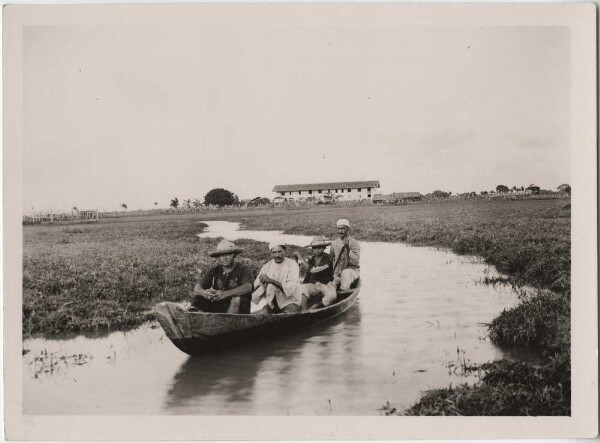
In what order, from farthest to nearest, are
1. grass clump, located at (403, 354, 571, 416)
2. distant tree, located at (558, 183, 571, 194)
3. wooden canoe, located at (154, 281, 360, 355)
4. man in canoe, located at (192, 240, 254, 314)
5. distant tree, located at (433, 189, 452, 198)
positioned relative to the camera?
distant tree, located at (433, 189, 452, 198) < distant tree, located at (558, 183, 571, 194) < man in canoe, located at (192, 240, 254, 314) < wooden canoe, located at (154, 281, 360, 355) < grass clump, located at (403, 354, 571, 416)

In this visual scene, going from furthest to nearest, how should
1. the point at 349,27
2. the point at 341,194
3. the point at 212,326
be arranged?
the point at 341,194, the point at 349,27, the point at 212,326

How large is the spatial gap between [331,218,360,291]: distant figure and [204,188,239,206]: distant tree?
4.72 ft

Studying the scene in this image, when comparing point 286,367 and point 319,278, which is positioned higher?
point 319,278

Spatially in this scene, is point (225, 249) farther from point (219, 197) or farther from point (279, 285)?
point (219, 197)

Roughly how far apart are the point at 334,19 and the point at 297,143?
147 cm

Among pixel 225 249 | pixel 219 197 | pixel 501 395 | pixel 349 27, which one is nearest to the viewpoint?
pixel 501 395

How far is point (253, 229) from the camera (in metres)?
6.90

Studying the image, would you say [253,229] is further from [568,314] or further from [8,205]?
[568,314]

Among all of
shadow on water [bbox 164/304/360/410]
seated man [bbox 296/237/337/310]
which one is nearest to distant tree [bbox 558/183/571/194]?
seated man [bbox 296/237/337/310]

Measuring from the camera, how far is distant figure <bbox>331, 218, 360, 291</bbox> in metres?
6.64

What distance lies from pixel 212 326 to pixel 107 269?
2.02 meters

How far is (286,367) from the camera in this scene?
17.7 ft

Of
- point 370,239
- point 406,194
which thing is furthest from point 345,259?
point 406,194

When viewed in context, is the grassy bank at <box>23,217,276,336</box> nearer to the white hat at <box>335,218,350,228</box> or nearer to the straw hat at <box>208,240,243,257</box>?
the straw hat at <box>208,240,243,257</box>
